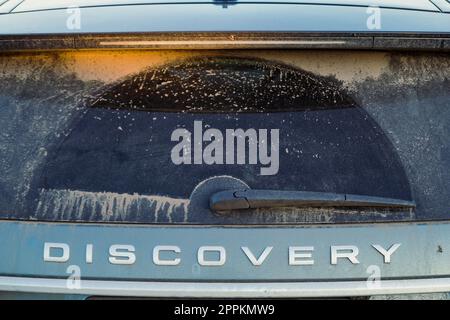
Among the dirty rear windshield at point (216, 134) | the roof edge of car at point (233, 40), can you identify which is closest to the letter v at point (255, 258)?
A: the dirty rear windshield at point (216, 134)

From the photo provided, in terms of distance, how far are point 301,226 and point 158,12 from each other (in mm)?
980

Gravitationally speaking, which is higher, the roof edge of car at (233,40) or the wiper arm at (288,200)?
the roof edge of car at (233,40)

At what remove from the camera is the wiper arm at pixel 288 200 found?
115 inches

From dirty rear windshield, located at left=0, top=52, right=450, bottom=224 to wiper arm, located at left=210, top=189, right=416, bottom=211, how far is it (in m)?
0.01

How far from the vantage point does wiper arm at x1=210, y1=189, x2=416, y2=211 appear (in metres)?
2.92

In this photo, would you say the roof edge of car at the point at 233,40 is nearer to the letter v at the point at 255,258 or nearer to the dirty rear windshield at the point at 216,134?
the dirty rear windshield at the point at 216,134

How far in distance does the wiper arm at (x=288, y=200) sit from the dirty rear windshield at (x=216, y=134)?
0.01 meters

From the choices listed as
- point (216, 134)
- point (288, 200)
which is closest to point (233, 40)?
point (216, 134)

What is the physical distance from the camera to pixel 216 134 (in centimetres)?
300

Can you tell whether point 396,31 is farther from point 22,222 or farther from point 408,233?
point 22,222

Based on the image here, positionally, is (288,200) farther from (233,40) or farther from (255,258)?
(233,40)

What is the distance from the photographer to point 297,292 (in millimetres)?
2822

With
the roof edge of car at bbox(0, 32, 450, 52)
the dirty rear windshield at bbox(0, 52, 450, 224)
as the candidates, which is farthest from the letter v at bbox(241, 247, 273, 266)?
the roof edge of car at bbox(0, 32, 450, 52)

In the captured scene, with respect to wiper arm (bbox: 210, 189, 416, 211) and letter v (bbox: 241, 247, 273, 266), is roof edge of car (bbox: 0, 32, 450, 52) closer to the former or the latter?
wiper arm (bbox: 210, 189, 416, 211)
